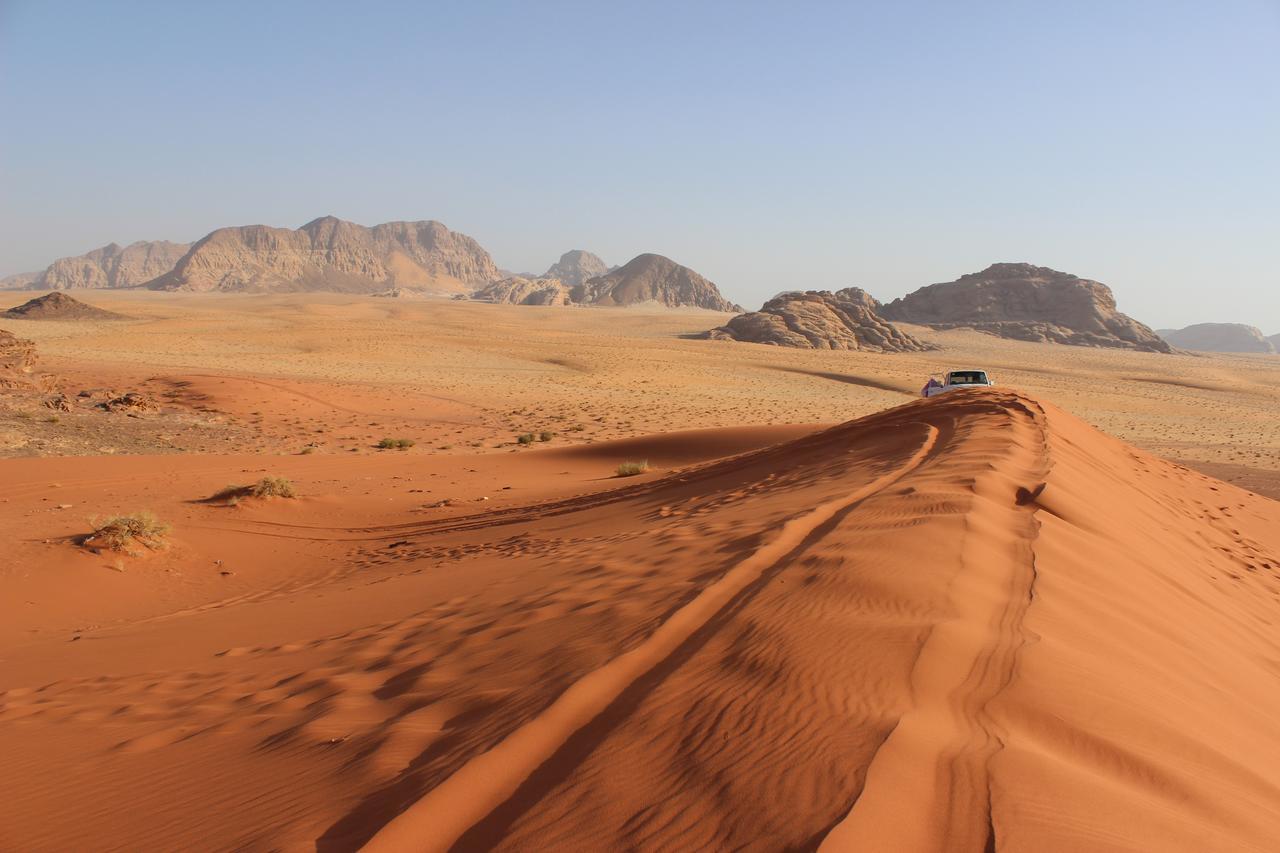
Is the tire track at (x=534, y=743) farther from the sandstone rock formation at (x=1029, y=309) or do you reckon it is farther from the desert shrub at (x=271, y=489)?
the sandstone rock formation at (x=1029, y=309)

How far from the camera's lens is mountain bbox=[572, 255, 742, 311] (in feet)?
500

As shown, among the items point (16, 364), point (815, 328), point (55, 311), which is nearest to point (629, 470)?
point (16, 364)

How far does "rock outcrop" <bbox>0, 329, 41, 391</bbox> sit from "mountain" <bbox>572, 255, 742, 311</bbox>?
4900 inches

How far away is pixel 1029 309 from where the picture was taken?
10256cm

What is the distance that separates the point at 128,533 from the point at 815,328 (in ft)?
211

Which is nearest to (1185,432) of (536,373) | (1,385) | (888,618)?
(536,373)

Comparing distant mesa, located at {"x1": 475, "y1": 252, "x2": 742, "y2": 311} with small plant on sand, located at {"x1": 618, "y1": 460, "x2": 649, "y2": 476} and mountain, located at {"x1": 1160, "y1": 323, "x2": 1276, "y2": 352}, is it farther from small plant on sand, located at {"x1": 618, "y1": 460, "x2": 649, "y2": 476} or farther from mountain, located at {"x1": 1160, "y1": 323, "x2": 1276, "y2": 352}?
small plant on sand, located at {"x1": 618, "y1": 460, "x2": 649, "y2": 476}

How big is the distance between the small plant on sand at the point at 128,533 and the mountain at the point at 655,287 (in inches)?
5504

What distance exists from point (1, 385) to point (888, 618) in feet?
81.4

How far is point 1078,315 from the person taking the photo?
9838cm

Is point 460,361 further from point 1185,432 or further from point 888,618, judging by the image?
point 888,618

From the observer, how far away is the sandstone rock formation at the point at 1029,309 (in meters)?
93.2

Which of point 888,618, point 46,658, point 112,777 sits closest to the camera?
point 112,777

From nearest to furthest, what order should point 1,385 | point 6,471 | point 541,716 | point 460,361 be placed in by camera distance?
point 541,716, point 6,471, point 1,385, point 460,361
